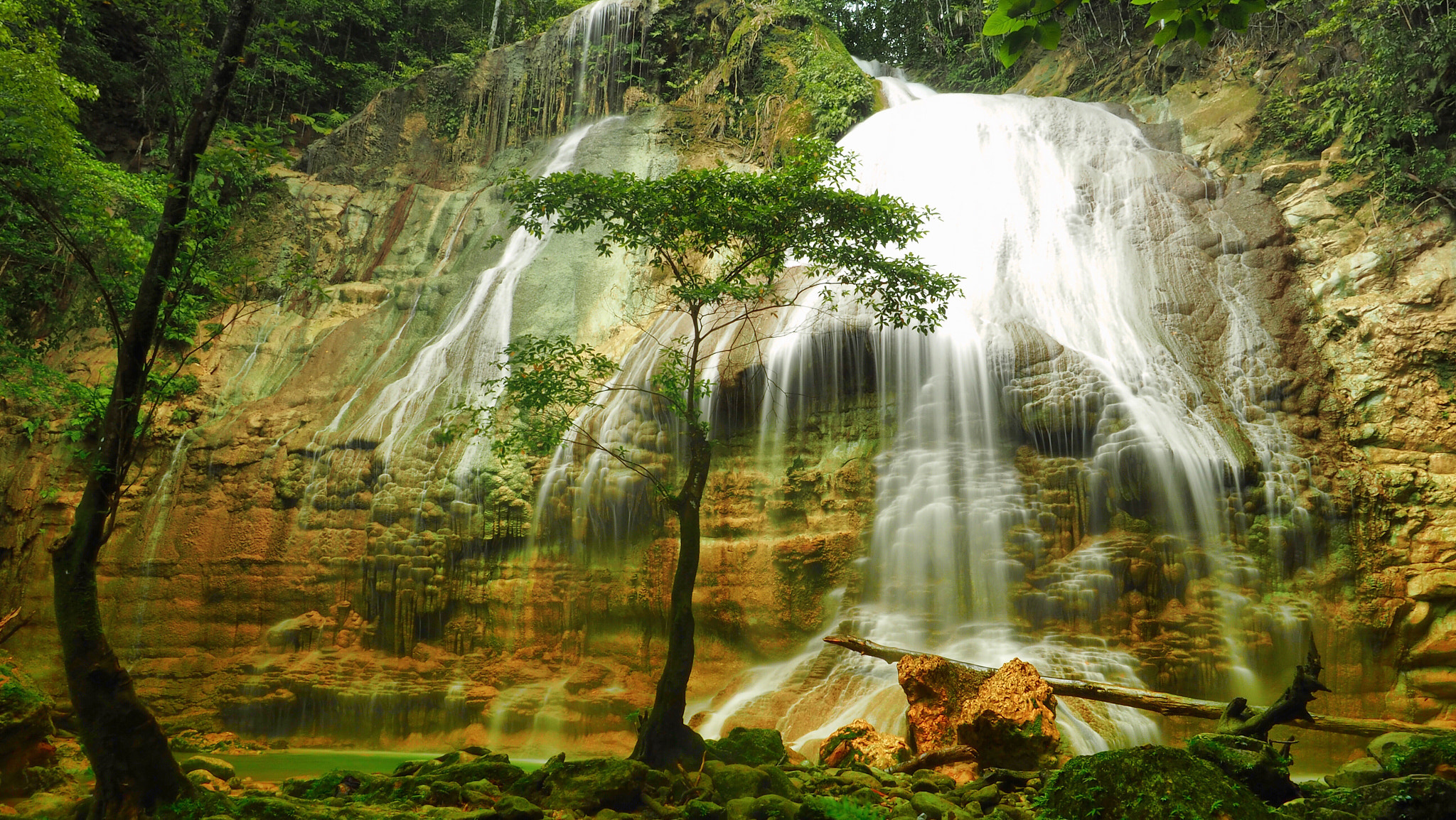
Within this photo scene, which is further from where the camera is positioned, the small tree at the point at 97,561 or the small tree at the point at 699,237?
the small tree at the point at 699,237

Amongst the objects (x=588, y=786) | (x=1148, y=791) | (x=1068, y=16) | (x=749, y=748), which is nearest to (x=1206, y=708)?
(x=1148, y=791)

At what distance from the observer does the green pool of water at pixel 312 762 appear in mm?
9016

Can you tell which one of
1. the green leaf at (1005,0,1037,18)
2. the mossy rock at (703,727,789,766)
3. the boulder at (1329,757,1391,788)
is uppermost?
the green leaf at (1005,0,1037,18)

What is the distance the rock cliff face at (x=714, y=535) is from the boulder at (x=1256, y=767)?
13.5ft

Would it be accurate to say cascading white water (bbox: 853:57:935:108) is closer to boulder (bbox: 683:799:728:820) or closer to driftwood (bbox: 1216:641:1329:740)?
driftwood (bbox: 1216:641:1329:740)

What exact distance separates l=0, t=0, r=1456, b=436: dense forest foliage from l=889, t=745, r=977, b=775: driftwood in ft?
20.8

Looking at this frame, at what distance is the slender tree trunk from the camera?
189 inches

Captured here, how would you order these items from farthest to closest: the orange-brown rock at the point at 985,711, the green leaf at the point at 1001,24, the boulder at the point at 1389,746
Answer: the orange-brown rock at the point at 985,711 → the boulder at the point at 1389,746 → the green leaf at the point at 1001,24

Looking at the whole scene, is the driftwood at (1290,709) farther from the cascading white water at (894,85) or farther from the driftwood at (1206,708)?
the cascading white water at (894,85)

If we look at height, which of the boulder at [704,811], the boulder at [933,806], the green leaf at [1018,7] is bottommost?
the boulder at [933,806]

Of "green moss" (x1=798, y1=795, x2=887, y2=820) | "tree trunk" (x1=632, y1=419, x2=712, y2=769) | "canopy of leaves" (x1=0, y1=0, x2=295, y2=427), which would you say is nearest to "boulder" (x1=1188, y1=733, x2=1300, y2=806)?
"green moss" (x1=798, y1=795, x2=887, y2=820)

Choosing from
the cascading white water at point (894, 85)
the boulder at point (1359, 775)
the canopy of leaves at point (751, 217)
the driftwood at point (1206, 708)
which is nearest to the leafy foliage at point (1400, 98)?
the cascading white water at point (894, 85)

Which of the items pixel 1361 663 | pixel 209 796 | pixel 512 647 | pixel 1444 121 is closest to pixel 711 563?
pixel 512 647

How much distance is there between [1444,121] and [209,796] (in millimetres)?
18490
